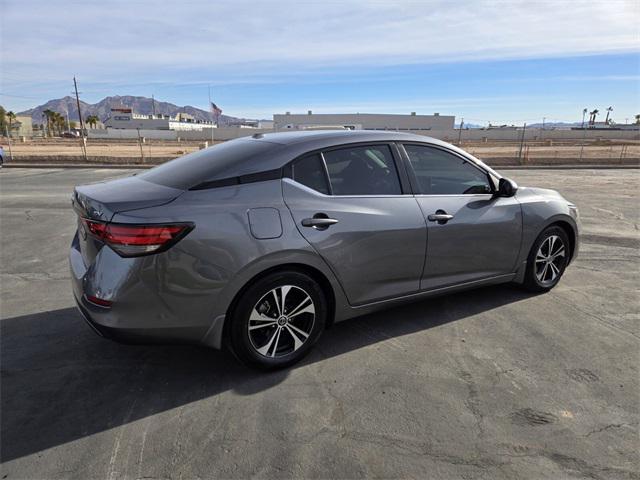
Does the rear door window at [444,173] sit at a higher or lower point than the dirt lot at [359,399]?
higher

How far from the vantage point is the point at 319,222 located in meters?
3.23

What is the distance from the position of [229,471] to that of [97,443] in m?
0.80

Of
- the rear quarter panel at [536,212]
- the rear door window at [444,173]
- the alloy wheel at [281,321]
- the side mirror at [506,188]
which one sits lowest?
the alloy wheel at [281,321]

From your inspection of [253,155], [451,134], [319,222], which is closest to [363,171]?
[319,222]

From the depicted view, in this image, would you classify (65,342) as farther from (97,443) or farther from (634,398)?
(634,398)

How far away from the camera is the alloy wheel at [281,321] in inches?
124

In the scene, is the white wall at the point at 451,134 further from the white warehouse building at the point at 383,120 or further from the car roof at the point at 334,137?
the car roof at the point at 334,137

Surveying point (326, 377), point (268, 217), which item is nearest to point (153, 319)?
point (268, 217)

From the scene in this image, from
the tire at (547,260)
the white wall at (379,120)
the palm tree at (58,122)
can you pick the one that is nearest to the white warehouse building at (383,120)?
the white wall at (379,120)

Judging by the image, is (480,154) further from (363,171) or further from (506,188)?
(363,171)

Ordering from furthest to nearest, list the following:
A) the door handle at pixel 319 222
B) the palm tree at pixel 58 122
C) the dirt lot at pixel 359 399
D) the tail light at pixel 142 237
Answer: the palm tree at pixel 58 122 → the door handle at pixel 319 222 → the tail light at pixel 142 237 → the dirt lot at pixel 359 399

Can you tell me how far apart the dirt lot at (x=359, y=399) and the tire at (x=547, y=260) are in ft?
0.57

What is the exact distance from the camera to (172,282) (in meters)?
2.82

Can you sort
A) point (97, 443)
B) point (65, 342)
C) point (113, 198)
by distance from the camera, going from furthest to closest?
point (65, 342)
point (113, 198)
point (97, 443)
